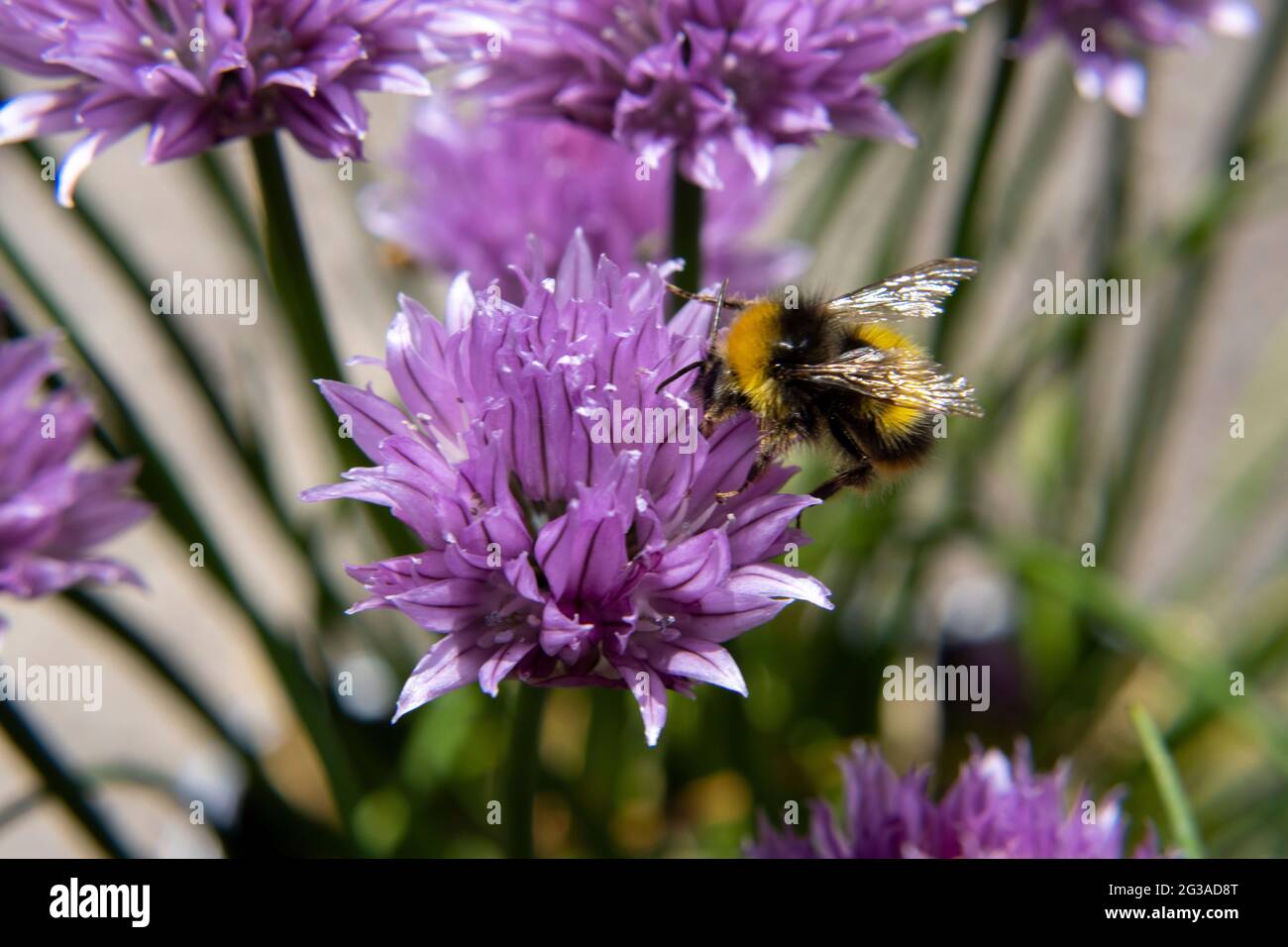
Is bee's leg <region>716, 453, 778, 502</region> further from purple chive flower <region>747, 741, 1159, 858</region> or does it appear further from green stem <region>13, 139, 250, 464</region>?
green stem <region>13, 139, 250, 464</region>

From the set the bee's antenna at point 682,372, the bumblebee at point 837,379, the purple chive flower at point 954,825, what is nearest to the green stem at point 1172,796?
the purple chive flower at point 954,825

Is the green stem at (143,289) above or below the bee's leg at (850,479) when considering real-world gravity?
above

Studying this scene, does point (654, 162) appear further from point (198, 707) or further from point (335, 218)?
point (335, 218)

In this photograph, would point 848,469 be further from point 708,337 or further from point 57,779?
point 57,779

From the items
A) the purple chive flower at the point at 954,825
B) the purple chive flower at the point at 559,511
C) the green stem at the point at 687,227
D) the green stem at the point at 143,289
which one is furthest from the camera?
the green stem at the point at 143,289

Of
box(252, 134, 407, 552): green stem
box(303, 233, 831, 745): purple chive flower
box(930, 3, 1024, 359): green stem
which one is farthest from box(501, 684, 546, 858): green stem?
box(930, 3, 1024, 359): green stem

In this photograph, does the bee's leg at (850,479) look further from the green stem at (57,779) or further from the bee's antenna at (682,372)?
the green stem at (57,779)
